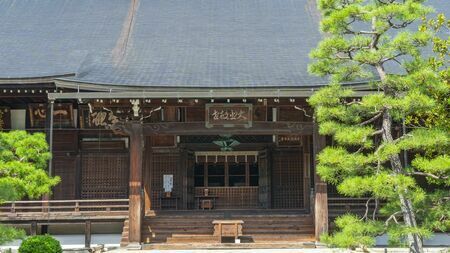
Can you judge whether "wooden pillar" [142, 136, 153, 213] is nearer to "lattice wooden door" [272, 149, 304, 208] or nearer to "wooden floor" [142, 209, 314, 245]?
"wooden floor" [142, 209, 314, 245]

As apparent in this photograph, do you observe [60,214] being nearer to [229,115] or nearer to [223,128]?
[223,128]

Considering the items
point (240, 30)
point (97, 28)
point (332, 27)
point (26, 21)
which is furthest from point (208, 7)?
point (332, 27)

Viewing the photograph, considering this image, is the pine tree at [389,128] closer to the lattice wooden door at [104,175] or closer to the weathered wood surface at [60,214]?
the weathered wood surface at [60,214]

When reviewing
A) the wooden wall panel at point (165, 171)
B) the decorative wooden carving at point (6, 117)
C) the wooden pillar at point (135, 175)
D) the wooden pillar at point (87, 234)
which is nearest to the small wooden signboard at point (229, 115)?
the wooden pillar at point (135, 175)

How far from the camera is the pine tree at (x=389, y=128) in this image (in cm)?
938

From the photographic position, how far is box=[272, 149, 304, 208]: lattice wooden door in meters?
17.5

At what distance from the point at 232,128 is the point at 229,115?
1.13ft

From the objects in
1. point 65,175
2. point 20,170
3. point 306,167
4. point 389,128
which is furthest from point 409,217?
point 65,175

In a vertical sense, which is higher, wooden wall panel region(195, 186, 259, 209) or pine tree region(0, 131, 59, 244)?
pine tree region(0, 131, 59, 244)

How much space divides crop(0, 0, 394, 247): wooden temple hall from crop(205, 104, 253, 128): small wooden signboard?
0.08 ft

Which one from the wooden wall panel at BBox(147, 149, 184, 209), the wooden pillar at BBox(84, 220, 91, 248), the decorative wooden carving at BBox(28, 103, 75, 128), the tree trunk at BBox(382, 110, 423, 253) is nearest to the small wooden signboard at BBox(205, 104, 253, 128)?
the wooden wall panel at BBox(147, 149, 184, 209)

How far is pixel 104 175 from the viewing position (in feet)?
55.7

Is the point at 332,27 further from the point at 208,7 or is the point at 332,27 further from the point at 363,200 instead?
the point at 208,7

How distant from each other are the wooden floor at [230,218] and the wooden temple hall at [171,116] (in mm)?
28
